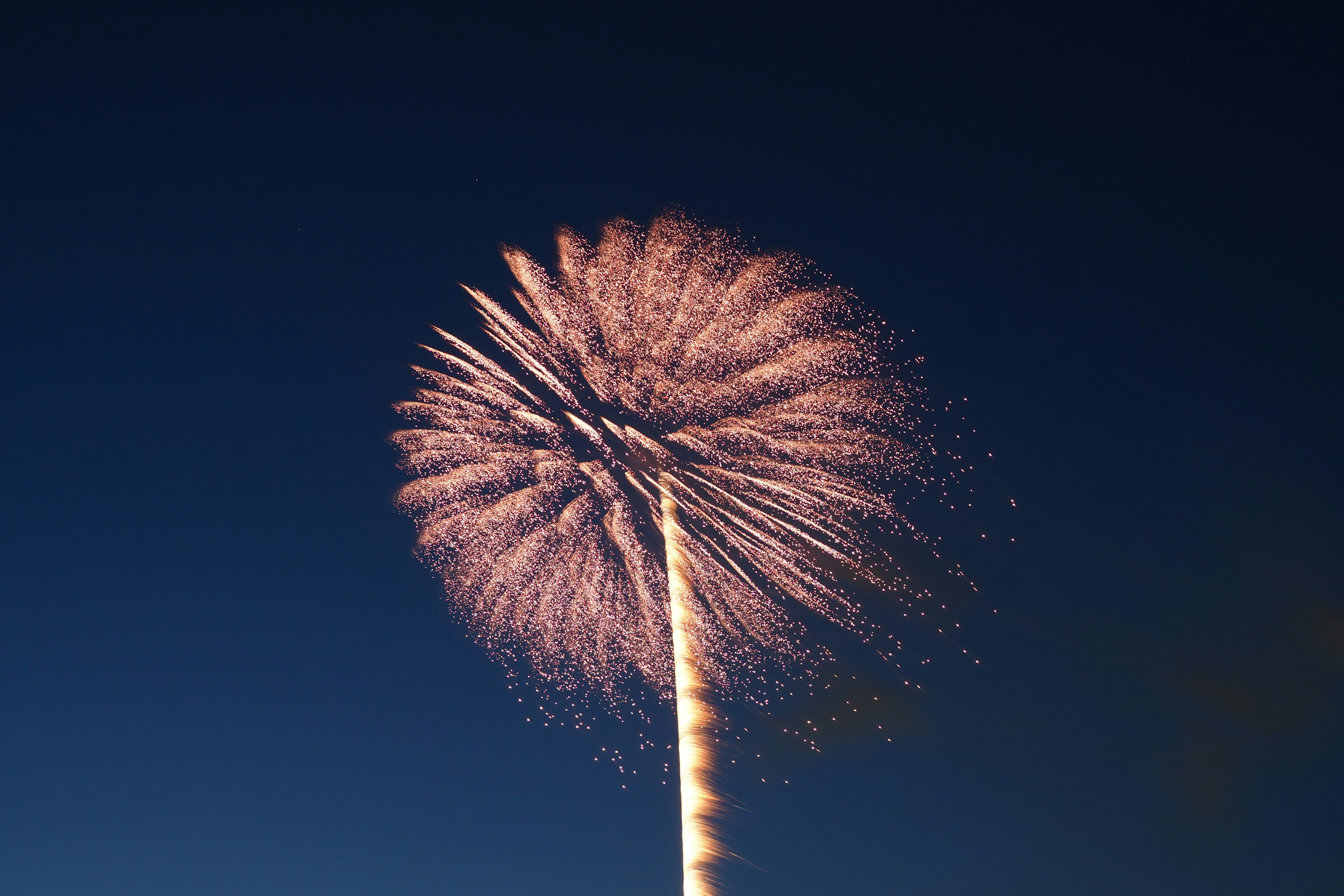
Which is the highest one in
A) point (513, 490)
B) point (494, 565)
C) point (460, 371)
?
point (460, 371)

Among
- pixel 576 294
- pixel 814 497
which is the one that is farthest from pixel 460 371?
pixel 814 497

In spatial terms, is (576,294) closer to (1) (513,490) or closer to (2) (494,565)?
(1) (513,490)

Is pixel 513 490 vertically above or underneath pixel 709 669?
above

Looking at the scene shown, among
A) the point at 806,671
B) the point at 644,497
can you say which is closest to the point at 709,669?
the point at 806,671

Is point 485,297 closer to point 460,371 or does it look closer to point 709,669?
point 460,371

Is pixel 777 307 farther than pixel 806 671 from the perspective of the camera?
No

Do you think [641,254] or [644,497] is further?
[644,497]
